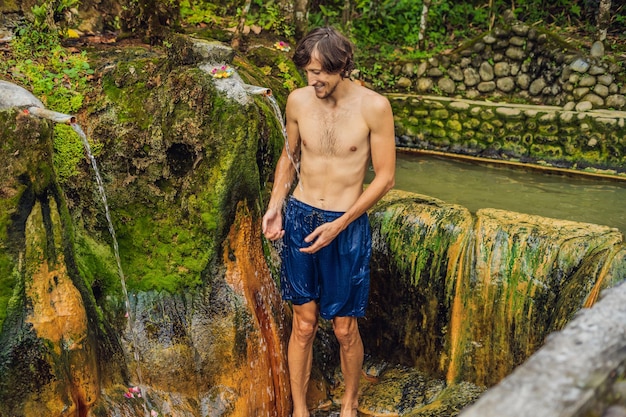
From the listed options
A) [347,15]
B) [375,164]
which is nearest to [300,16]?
[347,15]

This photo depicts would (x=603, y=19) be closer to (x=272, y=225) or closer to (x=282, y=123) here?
(x=282, y=123)

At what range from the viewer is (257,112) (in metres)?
4.06

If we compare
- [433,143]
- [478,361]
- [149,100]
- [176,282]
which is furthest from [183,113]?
[433,143]

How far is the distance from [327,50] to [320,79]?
0.56ft

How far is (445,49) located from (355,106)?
701 centimetres

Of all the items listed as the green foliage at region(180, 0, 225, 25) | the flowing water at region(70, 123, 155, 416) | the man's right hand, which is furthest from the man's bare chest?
the green foliage at region(180, 0, 225, 25)

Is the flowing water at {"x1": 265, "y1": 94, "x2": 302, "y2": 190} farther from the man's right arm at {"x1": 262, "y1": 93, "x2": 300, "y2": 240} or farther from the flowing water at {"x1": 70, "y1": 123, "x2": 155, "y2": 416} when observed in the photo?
the flowing water at {"x1": 70, "y1": 123, "x2": 155, "y2": 416}

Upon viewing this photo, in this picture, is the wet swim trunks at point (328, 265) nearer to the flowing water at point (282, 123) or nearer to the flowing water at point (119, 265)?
the flowing water at point (282, 123)

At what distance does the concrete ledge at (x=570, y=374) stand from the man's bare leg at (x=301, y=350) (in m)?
2.09

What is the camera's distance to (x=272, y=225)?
12.0 ft

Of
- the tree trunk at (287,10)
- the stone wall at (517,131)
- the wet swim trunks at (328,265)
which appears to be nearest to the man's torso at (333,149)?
the wet swim trunks at (328,265)

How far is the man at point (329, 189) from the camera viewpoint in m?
3.34

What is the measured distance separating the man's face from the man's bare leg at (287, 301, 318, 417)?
1249mm

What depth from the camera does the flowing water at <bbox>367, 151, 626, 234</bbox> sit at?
19.6 feet
